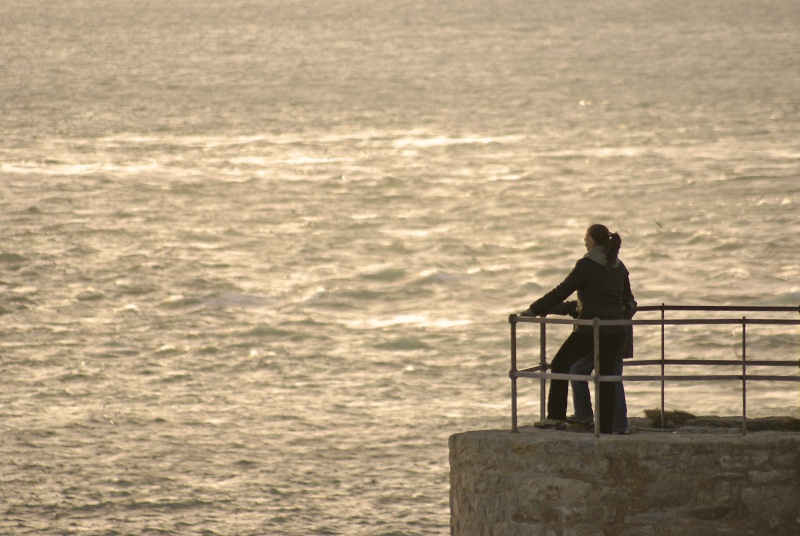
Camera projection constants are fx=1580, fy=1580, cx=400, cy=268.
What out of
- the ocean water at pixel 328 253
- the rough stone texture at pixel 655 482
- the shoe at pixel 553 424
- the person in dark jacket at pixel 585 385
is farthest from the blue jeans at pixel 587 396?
the ocean water at pixel 328 253

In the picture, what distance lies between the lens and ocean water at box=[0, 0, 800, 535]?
1189 inches

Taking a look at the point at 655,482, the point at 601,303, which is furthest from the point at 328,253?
the point at 655,482

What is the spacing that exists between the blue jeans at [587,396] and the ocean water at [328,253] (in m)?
15.7

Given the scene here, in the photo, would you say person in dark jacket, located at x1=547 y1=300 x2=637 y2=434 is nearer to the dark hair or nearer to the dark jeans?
the dark jeans

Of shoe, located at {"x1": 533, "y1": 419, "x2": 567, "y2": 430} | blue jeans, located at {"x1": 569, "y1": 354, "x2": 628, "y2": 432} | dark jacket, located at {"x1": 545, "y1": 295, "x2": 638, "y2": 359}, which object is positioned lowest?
shoe, located at {"x1": 533, "y1": 419, "x2": 567, "y2": 430}

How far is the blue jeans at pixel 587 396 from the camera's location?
1058 cm

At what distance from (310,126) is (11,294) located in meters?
33.2

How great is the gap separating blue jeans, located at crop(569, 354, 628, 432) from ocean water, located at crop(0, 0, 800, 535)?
15662mm

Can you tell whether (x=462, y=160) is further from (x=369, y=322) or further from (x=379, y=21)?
(x=379, y=21)

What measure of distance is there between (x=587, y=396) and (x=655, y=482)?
0.99 meters

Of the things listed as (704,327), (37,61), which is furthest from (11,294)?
(37,61)

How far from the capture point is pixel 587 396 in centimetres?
1092

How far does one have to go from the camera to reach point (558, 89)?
285 ft

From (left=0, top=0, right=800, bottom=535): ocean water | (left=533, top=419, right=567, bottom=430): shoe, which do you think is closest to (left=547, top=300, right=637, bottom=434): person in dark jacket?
(left=533, top=419, right=567, bottom=430): shoe
